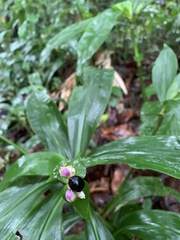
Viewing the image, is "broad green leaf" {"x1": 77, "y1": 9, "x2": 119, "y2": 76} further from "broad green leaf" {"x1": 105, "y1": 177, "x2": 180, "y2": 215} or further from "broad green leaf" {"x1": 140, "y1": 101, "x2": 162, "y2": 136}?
"broad green leaf" {"x1": 105, "y1": 177, "x2": 180, "y2": 215}

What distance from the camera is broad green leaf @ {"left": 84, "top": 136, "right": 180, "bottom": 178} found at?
0.80m

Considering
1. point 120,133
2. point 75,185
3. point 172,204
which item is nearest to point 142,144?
point 75,185

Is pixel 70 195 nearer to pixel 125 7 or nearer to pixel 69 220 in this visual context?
pixel 69 220

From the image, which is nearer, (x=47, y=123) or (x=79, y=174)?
(x=79, y=174)

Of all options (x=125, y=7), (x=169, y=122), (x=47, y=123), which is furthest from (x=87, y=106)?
(x=125, y=7)

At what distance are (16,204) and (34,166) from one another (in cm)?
11

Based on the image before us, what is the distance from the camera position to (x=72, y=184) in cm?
76

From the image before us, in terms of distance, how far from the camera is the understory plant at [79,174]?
816 mm

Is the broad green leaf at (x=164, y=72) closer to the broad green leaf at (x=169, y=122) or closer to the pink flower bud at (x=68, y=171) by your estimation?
the broad green leaf at (x=169, y=122)

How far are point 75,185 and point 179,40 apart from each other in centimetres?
123

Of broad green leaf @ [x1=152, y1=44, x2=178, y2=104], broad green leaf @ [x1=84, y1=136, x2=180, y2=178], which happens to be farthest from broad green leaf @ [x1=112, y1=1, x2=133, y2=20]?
broad green leaf @ [x1=84, y1=136, x2=180, y2=178]

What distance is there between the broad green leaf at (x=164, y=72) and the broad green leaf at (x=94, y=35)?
203 millimetres

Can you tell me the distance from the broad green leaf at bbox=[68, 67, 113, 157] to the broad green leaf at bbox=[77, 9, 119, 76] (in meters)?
0.06

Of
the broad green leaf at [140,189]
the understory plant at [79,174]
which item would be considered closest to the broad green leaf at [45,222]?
the understory plant at [79,174]
